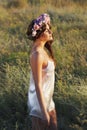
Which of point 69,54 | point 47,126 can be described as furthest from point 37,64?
point 69,54

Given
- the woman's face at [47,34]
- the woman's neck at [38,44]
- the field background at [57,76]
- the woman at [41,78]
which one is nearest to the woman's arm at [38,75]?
the woman at [41,78]

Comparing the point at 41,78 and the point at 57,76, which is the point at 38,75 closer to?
the point at 41,78

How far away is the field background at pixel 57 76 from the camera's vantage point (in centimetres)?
711

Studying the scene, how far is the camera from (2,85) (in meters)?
7.86

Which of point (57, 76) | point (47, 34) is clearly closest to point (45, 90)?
point (47, 34)

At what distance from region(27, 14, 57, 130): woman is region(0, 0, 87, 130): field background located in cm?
187

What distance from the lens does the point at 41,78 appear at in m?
4.86

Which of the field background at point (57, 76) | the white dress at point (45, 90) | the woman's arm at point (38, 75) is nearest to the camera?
the woman's arm at point (38, 75)

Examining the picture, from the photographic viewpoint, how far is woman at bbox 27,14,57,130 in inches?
190

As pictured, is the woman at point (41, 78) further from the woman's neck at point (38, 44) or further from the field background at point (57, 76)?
the field background at point (57, 76)

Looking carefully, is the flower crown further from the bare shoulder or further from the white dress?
the white dress

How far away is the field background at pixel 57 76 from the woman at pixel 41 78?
1.87 m

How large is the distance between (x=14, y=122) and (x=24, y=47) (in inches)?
163

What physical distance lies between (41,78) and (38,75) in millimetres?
52
